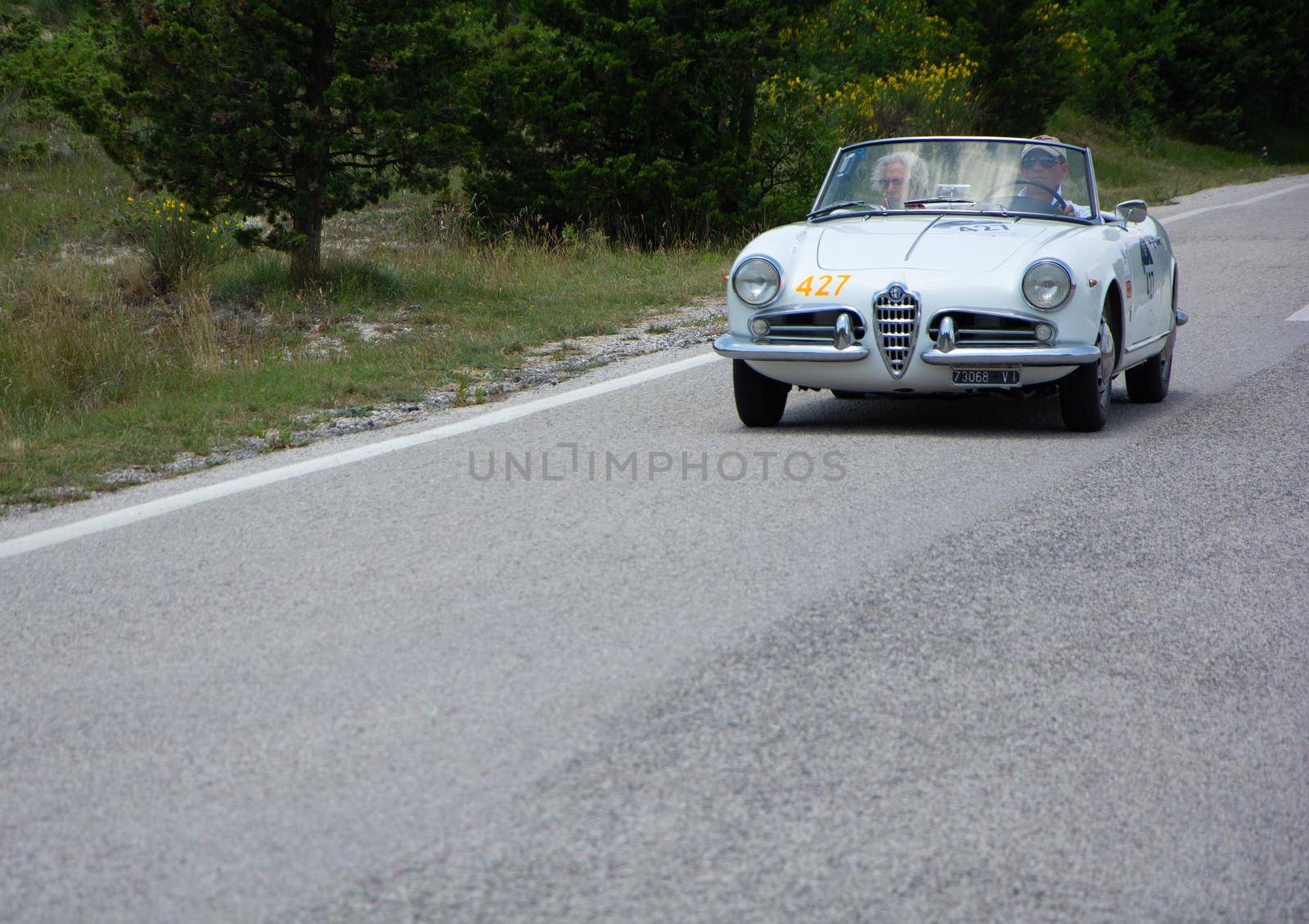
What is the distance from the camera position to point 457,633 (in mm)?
4176

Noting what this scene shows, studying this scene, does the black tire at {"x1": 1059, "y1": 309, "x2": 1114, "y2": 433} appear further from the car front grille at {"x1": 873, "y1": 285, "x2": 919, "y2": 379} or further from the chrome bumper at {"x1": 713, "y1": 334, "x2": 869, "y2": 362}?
the car front grille at {"x1": 873, "y1": 285, "x2": 919, "y2": 379}

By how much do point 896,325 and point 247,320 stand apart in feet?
21.5

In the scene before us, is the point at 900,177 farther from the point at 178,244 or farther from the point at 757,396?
the point at 178,244

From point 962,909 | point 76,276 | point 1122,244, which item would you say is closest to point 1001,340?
point 1122,244

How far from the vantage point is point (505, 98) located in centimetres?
1662

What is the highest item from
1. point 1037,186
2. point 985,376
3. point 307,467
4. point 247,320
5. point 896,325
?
point 1037,186

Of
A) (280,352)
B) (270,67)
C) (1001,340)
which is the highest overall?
(270,67)

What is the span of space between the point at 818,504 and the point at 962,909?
3.01 m

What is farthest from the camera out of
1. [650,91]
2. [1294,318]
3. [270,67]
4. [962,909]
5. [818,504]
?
[650,91]

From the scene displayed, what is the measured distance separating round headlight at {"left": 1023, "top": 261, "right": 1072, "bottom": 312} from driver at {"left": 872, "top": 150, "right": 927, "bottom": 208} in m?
1.40

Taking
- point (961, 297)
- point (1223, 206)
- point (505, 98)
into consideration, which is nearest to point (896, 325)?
point (961, 297)

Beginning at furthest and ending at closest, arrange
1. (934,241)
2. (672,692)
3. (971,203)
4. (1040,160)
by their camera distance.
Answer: (1040,160)
(971,203)
(934,241)
(672,692)

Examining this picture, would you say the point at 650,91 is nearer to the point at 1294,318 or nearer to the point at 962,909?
the point at 1294,318

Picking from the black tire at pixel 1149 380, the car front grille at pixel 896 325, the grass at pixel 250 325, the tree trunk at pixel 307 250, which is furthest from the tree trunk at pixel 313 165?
the black tire at pixel 1149 380
